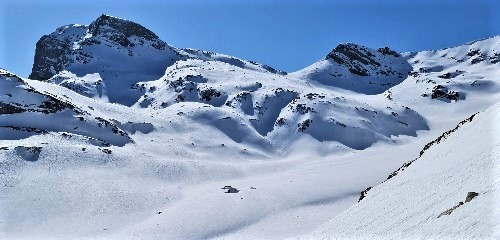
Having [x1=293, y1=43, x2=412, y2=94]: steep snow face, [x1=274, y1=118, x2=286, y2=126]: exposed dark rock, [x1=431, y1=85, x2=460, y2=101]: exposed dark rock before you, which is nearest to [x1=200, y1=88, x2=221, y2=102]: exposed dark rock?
[x1=274, y1=118, x2=286, y2=126]: exposed dark rock

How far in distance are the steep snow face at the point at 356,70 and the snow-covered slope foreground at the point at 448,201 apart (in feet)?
465

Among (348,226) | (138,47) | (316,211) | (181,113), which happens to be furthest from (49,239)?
(138,47)

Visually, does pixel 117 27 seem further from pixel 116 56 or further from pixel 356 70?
pixel 356 70

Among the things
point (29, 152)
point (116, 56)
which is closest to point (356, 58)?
point (116, 56)

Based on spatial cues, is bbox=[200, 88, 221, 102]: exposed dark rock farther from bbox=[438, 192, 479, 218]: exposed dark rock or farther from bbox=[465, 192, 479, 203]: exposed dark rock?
bbox=[465, 192, 479, 203]: exposed dark rock

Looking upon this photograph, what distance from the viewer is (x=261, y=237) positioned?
174 feet

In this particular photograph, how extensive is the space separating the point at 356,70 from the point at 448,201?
17031cm

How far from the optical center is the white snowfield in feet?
83.5

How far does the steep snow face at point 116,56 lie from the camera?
162 m

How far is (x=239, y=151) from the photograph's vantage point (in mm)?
99875

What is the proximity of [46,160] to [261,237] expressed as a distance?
3994 centimetres

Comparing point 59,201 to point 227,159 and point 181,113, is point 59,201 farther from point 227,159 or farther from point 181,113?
point 181,113

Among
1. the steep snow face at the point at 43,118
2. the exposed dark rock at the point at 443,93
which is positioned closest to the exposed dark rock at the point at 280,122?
the steep snow face at the point at 43,118

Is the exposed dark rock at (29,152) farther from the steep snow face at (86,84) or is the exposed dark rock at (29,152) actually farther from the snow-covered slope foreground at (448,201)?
the steep snow face at (86,84)
